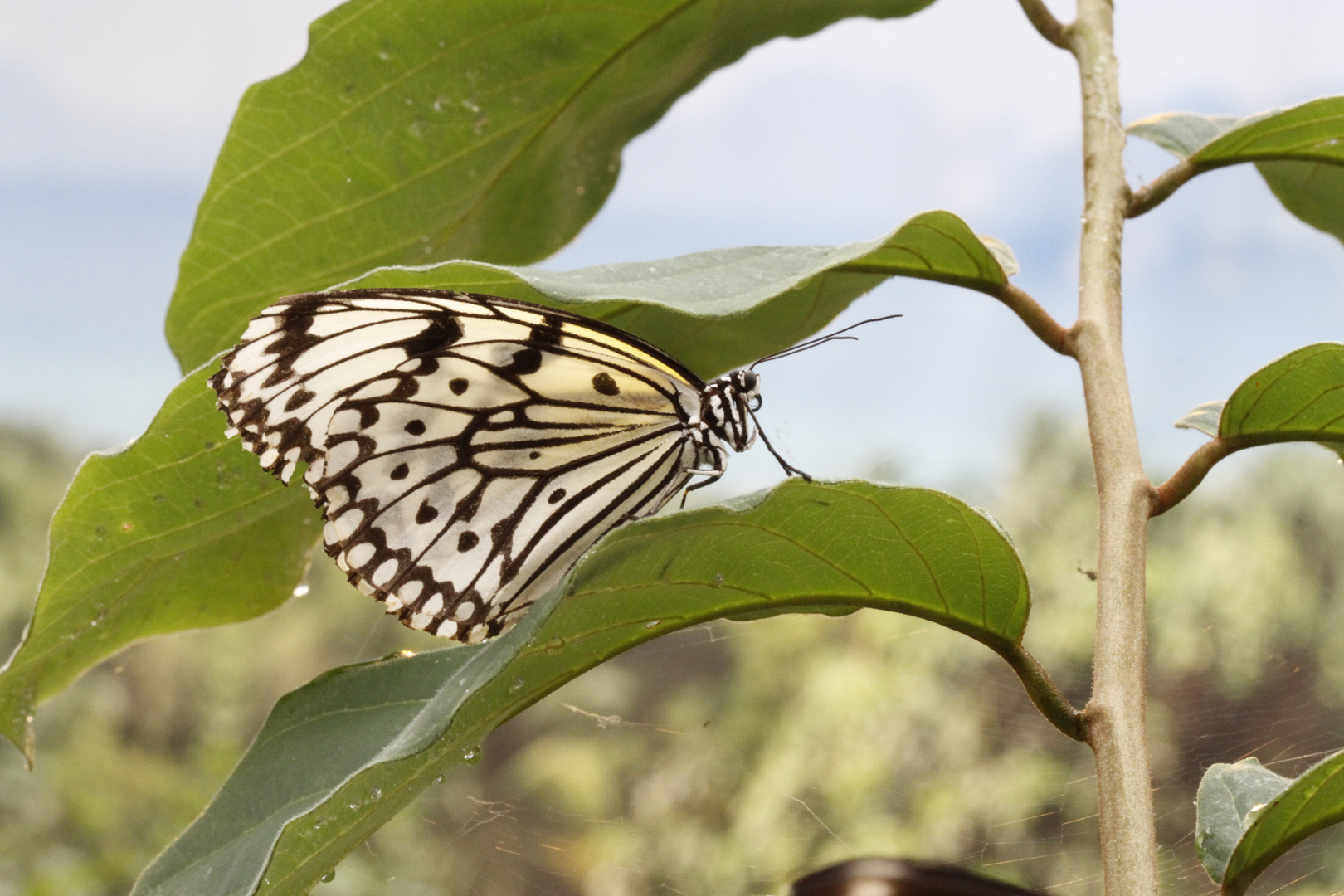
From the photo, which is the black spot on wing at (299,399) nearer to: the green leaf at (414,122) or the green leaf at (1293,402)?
the green leaf at (414,122)

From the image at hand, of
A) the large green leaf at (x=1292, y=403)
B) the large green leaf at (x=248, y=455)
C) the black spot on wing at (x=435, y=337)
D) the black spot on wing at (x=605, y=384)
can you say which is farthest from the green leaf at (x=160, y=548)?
the large green leaf at (x=1292, y=403)

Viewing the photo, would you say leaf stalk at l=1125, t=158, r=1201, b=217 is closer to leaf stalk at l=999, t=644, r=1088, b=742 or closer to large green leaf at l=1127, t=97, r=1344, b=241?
large green leaf at l=1127, t=97, r=1344, b=241

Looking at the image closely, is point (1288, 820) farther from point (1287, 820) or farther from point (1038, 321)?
point (1038, 321)

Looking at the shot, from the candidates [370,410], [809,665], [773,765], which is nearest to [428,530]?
[370,410]

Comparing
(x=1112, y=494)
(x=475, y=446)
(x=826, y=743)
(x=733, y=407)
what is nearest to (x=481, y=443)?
(x=475, y=446)

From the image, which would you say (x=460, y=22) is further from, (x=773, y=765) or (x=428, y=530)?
(x=773, y=765)

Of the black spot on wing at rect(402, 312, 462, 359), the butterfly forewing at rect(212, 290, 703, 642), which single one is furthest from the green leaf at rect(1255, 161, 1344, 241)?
the black spot on wing at rect(402, 312, 462, 359)
